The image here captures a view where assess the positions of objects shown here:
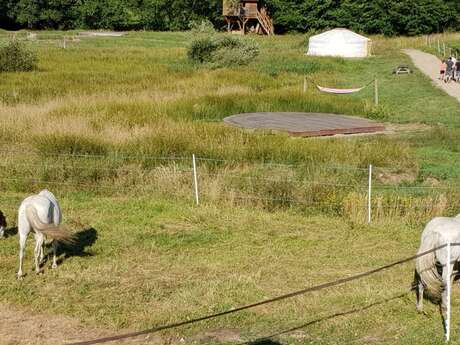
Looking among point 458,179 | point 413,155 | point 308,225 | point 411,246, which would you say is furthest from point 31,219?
point 413,155

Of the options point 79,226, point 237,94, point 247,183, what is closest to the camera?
point 79,226

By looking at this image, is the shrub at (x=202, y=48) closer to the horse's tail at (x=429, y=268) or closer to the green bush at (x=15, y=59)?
the green bush at (x=15, y=59)

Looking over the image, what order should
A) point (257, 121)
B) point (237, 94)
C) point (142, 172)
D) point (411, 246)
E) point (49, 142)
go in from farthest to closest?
point (237, 94) → point (257, 121) → point (49, 142) → point (142, 172) → point (411, 246)

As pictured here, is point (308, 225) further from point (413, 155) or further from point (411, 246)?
point (413, 155)

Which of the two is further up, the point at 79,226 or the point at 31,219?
the point at 31,219

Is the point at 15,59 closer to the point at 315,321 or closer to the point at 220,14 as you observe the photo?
the point at 315,321

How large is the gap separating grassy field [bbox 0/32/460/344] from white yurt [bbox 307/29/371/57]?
2523cm

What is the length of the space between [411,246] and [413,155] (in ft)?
21.0

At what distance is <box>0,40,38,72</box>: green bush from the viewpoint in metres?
35.1

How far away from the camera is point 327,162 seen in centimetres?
1587

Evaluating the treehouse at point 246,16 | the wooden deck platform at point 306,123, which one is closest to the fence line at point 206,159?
the wooden deck platform at point 306,123

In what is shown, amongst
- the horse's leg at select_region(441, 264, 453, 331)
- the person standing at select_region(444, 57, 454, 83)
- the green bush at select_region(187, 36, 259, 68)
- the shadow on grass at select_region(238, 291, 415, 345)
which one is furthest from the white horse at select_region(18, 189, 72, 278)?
the green bush at select_region(187, 36, 259, 68)

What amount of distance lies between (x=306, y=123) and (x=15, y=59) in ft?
62.9

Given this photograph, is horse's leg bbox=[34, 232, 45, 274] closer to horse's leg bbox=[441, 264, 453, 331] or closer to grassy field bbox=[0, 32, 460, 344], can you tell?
grassy field bbox=[0, 32, 460, 344]
